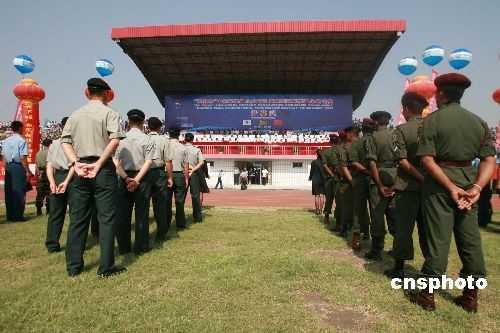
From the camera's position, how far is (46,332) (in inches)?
93.2

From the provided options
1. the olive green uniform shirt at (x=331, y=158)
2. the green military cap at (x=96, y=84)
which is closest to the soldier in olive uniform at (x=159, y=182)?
the green military cap at (x=96, y=84)

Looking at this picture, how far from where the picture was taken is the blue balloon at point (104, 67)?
15.6m

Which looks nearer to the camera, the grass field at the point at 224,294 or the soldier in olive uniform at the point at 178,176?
the grass field at the point at 224,294

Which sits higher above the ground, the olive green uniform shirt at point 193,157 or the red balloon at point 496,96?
the red balloon at point 496,96

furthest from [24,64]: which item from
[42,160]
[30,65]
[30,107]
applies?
[42,160]

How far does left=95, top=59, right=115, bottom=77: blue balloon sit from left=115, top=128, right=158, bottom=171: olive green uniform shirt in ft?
41.4

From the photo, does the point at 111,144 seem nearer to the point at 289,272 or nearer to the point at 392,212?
the point at 289,272

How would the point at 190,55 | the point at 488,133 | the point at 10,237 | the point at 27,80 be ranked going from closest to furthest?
the point at 488,133 < the point at 10,237 < the point at 27,80 < the point at 190,55

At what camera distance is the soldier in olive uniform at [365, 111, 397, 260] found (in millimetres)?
4422

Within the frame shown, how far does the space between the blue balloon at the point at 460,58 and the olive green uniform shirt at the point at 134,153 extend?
1352cm

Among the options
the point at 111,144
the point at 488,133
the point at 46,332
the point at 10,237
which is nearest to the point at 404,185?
the point at 488,133

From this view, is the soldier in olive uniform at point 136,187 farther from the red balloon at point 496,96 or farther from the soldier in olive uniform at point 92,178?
the red balloon at point 496,96

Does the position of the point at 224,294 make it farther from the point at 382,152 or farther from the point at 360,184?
the point at 360,184

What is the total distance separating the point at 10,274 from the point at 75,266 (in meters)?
0.69
